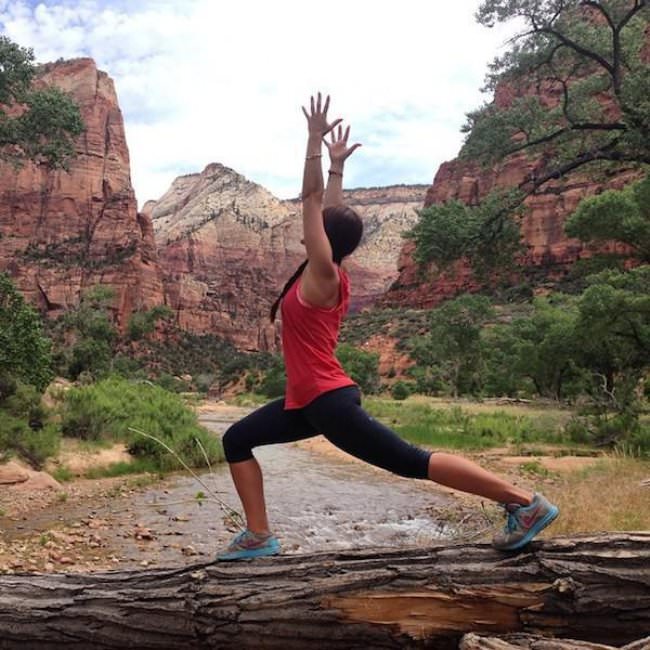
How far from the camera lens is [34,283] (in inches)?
3310

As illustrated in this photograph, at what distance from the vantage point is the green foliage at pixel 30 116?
1184cm

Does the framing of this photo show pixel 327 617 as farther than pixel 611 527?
No

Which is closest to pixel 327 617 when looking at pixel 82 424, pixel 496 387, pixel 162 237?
pixel 82 424

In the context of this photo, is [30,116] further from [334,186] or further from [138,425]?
[334,186]

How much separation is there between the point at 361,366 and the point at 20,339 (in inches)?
1630

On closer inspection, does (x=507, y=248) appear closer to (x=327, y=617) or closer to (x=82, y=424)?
(x=327, y=617)

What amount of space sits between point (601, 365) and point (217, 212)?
424ft

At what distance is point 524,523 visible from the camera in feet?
9.85

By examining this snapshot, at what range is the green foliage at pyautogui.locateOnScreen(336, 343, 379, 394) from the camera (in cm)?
5059

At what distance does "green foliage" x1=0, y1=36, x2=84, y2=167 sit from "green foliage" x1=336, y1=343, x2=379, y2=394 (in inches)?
1500

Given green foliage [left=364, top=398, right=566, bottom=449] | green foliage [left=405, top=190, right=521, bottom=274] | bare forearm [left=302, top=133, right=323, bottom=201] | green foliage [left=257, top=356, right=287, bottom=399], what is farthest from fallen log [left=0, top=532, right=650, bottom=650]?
green foliage [left=257, top=356, right=287, bottom=399]

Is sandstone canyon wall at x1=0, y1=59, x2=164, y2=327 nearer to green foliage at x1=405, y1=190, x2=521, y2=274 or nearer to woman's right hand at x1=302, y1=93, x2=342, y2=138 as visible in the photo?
green foliage at x1=405, y1=190, x2=521, y2=274

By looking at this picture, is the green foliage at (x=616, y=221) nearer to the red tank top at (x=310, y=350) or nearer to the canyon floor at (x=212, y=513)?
the canyon floor at (x=212, y=513)

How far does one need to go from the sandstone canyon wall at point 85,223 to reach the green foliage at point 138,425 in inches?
2702
